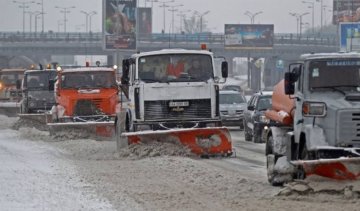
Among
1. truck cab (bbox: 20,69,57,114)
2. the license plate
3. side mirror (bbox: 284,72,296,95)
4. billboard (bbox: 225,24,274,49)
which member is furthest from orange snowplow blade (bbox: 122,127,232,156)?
billboard (bbox: 225,24,274,49)

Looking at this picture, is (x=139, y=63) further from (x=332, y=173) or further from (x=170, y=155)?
(x=332, y=173)

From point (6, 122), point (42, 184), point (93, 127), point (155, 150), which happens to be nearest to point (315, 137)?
point (42, 184)

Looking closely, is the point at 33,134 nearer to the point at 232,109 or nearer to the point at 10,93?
the point at 232,109

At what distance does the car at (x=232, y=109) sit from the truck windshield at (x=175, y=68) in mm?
14197

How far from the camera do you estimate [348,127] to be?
14.1 m

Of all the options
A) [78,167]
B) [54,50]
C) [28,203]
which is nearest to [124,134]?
[78,167]

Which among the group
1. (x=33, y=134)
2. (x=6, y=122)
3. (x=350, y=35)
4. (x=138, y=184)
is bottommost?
(x=6, y=122)

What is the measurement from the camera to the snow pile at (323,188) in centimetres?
1336

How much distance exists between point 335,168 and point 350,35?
4171cm

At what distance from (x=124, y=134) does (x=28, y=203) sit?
892 centimetres

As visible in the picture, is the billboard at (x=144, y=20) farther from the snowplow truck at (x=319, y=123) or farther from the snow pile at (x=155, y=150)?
the snowplow truck at (x=319, y=123)

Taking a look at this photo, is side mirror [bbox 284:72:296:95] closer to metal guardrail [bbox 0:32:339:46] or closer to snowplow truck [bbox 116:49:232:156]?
snowplow truck [bbox 116:49:232:156]

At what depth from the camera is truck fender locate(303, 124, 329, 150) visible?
14359mm

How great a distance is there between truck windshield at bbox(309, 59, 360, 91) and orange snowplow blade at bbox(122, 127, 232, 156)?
6.82m
